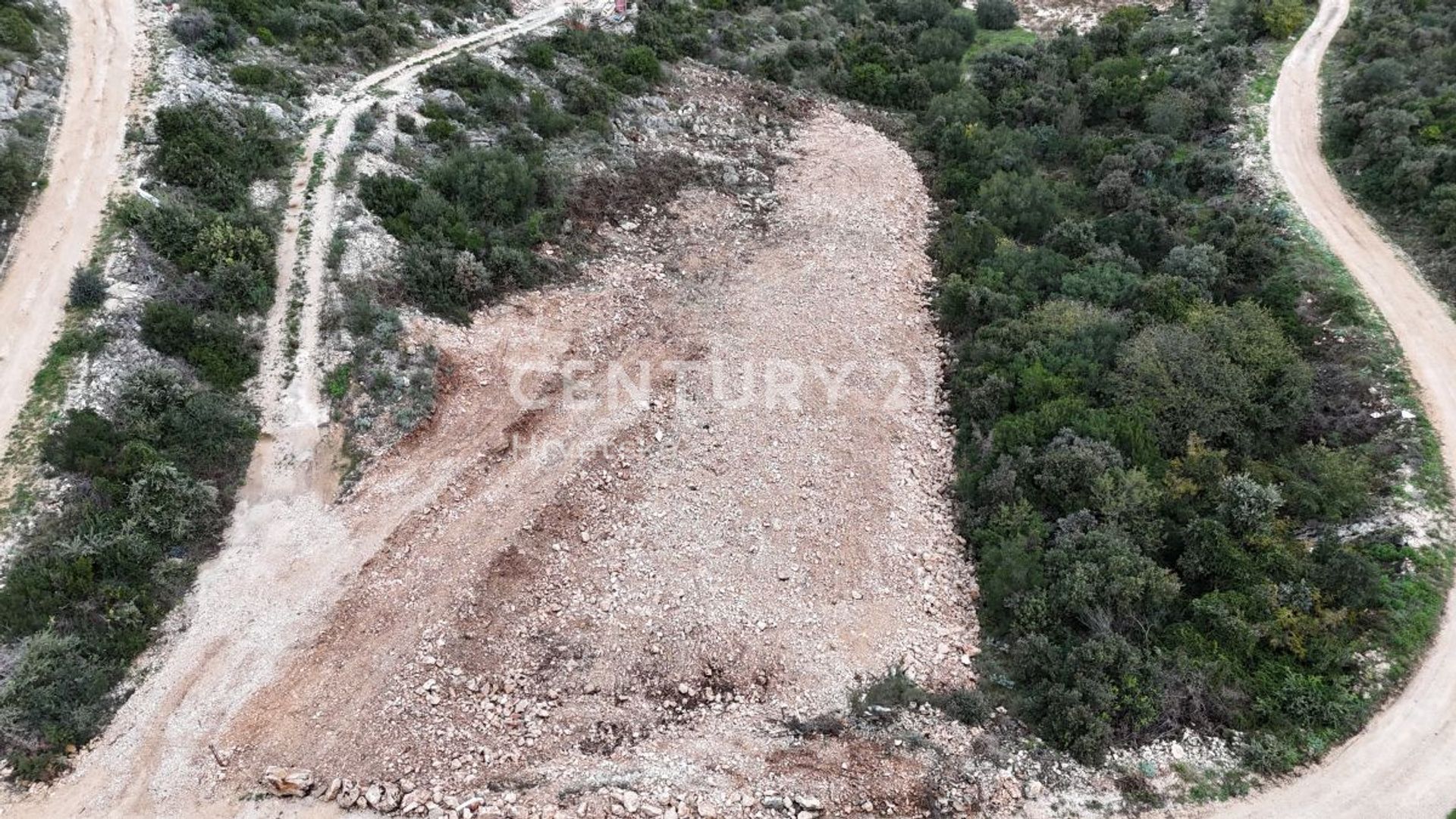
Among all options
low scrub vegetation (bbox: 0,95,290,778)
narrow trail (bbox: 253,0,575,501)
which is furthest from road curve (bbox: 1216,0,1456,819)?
narrow trail (bbox: 253,0,575,501)

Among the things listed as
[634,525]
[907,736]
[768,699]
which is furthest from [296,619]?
[907,736]

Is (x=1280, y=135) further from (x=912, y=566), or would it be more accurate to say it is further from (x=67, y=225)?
(x=67, y=225)

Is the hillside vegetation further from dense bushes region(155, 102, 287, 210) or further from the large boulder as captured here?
dense bushes region(155, 102, 287, 210)

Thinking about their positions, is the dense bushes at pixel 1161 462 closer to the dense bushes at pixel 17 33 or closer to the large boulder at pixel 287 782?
the large boulder at pixel 287 782

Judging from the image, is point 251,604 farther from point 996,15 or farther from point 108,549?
point 996,15

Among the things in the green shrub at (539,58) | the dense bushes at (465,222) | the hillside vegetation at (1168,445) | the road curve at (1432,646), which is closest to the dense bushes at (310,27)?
the green shrub at (539,58)

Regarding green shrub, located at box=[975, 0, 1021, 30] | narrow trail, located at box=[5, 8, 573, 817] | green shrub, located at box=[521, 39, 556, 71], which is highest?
green shrub, located at box=[975, 0, 1021, 30]

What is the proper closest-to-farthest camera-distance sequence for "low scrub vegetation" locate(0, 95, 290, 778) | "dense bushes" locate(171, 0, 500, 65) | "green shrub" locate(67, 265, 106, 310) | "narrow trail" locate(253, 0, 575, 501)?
"low scrub vegetation" locate(0, 95, 290, 778) → "narrow trail" locate(253, 0, 575, 501) → "green shrub" locate(67, 265, 106, 310) → "dense bushes" locate(171, 0, 500, 65)
